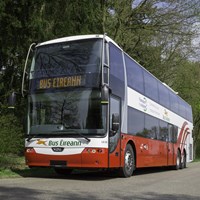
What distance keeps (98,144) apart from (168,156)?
27.0 ft

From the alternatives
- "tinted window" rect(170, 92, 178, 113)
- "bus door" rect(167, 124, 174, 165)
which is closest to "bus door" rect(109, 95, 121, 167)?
"bus door" rect(167, 124, 174, 165)

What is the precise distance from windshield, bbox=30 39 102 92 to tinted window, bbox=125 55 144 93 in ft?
6.51

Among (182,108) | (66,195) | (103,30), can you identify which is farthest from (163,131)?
(66,195)

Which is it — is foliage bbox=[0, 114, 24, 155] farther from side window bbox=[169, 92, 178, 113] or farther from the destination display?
side window bbox=[169, 92, 178, 113]

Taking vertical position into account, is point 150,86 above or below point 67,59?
below

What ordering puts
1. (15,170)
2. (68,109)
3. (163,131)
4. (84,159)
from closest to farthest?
(84,159)
(68,109)
(15,170)
(163,131)

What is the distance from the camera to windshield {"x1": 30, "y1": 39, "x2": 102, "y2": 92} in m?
12.6

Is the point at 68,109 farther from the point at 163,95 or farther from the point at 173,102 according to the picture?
the point at 173,102

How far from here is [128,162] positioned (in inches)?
556

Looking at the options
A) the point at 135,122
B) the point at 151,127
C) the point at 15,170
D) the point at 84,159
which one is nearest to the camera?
the point at 84,159

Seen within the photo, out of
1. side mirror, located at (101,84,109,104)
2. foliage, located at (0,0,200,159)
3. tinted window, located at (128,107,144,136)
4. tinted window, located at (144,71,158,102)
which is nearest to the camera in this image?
side mirror, located at (101,84,109,104)

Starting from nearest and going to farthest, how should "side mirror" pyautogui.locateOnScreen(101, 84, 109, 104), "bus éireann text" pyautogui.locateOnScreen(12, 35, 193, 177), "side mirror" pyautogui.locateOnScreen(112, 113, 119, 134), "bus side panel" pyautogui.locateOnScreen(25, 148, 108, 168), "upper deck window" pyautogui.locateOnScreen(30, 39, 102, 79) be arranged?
"side mirror" pyautogui.locateOnScreen(101, 84, 109, 104)
"bus side panel" pyautogui.locateOnScreen(25, 148, 108, 168)
"bus éireann text" pyautogui.locateOnScreen(12, 35, 193, 177)
"side mirror" pyautogui.locateOnScreen(112, 113, 119, 134)
"upper deck window" pyautogui.locateOnScreen(30, 39, 102, 79)

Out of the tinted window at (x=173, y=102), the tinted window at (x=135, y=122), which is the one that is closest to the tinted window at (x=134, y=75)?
the tinted window at (x=135, y=122)

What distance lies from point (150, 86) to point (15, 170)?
20.2 feet
